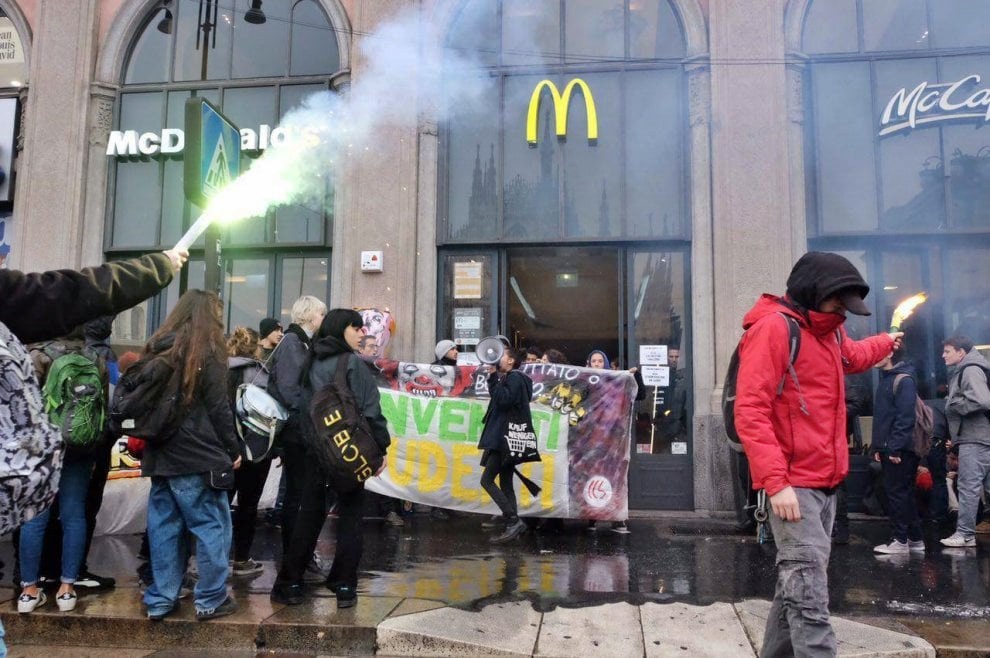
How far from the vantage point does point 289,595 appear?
182 inches

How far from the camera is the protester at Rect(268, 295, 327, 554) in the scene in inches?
198

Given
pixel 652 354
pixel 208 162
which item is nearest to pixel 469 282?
pixel 652 354

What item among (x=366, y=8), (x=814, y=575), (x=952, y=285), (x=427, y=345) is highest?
(x=366, y=8)

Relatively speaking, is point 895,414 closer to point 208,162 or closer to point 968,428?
point 968,428

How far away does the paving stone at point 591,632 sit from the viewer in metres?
3.96

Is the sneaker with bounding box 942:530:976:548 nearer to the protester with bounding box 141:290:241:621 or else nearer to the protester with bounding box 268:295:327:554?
the protester with bounding box 268:295:327:554

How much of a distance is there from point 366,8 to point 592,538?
7.09m

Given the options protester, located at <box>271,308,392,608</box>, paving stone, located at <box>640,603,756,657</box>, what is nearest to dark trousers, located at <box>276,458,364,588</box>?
protester, located at <box>271,308,392,608</box>

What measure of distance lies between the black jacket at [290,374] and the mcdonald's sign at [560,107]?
205 inches

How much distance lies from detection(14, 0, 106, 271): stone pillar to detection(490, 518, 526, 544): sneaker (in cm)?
700

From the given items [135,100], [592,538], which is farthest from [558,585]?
[135,100]

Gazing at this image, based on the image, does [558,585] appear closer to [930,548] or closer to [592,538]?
[592,538]

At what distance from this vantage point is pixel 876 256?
8883 millimetres

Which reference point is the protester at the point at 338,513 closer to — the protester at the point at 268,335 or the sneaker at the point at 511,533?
the protester at the point at 268,335
